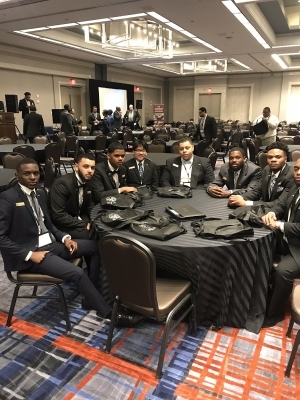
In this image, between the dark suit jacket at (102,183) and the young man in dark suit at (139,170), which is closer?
the dark suit jacket at (102,183)

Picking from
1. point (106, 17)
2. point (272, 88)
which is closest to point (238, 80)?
point (272, 88)

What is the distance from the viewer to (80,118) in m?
12.7

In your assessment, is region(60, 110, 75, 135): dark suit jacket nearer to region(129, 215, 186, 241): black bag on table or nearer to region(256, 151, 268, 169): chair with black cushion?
region(256, 151, 268, 169): chair with black cushion

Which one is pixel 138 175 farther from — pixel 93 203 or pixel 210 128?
pixel 210 128

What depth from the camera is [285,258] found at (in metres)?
2.27

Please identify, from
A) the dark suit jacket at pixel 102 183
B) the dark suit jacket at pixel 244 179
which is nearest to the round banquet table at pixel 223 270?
the dark suit jacket at pixel 102 183

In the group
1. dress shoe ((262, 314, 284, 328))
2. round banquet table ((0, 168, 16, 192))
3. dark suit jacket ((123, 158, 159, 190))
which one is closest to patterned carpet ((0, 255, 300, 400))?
dress shoe ((262, 314, 284, 328))

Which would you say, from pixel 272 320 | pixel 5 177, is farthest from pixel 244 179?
pixel 5 177

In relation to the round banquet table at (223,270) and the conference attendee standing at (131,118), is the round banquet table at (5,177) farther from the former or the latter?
the conference attendee standing at (131,118)

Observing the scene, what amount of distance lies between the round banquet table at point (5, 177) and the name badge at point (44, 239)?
1083mm

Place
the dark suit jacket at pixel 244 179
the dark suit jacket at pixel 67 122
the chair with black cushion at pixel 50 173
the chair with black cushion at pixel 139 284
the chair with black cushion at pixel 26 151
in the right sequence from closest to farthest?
the chair with black cushion at pixel 139 284 < the dark suit jacket at pixel 244 179 < the chair with black cushion at pixel 50 173 < the chair with black cushion at pixel 26 151 < the dark suit jacket at pixel 67 122

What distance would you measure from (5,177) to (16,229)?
150 centimetres

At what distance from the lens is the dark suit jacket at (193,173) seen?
3602 millimetres

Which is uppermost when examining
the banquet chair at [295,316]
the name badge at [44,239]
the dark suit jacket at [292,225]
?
the dark suit jacket at [292,225]
